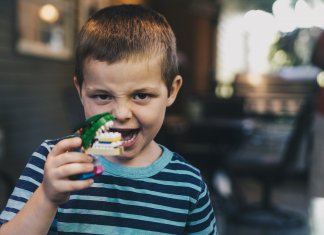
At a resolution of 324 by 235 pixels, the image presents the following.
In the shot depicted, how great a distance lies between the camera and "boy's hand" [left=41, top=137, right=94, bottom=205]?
0.84m

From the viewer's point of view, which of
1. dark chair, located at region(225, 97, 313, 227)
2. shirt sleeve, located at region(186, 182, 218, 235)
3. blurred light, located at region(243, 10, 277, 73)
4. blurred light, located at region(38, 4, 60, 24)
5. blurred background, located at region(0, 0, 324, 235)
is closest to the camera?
shirt sleeve, located at region(186, 182, 218, 235)

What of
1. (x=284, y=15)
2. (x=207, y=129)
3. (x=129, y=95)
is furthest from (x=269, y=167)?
(x=284, y=15)

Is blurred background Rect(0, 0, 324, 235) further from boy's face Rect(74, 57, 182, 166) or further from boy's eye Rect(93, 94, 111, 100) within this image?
boy's eye Rect(93, 94, 111, 100)

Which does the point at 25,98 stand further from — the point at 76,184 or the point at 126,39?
the point at 76,184

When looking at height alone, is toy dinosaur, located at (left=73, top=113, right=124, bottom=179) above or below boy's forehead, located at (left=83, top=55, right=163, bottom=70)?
below

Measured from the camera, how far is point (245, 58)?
494 inches

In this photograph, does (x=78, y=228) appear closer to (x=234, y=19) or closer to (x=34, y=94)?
(x=34, y=94)

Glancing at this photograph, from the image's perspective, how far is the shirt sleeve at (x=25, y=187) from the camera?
101 cm

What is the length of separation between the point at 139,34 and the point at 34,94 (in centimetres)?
312

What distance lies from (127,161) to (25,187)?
21cm

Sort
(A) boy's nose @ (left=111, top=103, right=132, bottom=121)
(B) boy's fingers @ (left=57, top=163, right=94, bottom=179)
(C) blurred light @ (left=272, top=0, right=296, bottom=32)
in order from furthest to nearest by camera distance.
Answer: (C) blurred light @ (left=272, top=0, right=296, bottom=32) < (A) boy's nose @ (left=111, top=103, right=132, bottom=121) < (B) boy's fingers @ (left=57, top=163, right=94, bottom=179)

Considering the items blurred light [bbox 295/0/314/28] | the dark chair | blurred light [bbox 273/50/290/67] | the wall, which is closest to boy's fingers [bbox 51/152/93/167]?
the wall

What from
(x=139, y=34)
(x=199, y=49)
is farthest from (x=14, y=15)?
(x=199, y=49)

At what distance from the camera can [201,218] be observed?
1154 millimetres
